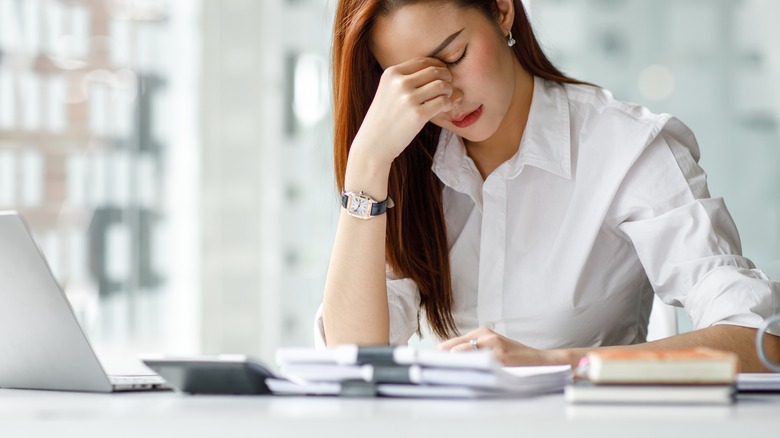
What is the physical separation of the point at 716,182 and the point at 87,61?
258cm

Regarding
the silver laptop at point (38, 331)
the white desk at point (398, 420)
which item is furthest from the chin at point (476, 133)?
the white desk at point (398, 420)

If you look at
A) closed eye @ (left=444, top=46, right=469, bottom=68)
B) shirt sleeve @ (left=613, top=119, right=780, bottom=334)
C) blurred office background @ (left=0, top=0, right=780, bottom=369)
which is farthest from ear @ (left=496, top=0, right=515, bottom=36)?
blurred office background @ (left=0, top=0, right=780, bottom=369)

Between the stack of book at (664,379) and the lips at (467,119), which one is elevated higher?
the lips at (467,119)

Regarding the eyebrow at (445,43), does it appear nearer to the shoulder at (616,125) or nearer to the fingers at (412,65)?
the fingers at (412,65)

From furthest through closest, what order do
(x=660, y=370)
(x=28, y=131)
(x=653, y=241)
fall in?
(x=28, y=131), (x=653, y=241), (x=660, y=370)

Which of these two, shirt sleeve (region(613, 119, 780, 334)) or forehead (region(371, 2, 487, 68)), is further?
forehead (region(371, 2, 487, 68))

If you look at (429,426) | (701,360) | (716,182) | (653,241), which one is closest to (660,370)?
(701,360)

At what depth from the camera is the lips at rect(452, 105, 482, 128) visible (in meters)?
1.49

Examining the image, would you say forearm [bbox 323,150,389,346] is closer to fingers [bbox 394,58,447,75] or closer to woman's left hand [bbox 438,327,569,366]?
fingers [bbox 394,58,447,75]

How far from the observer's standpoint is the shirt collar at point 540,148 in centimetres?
153

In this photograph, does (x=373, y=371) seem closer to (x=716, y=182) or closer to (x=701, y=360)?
(x=701, y=360)

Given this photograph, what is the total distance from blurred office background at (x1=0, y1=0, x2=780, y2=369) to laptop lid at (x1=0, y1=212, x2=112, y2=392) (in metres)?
2.66

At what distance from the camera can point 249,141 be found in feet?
12.8

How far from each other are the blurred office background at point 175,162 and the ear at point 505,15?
2134 mm
